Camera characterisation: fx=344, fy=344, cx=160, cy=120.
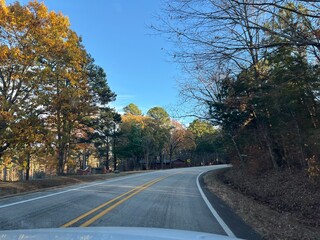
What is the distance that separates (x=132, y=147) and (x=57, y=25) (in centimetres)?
4882

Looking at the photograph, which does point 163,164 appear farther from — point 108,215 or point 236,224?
point 236,224

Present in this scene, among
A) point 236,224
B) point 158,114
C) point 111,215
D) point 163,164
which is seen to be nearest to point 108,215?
point 111,215

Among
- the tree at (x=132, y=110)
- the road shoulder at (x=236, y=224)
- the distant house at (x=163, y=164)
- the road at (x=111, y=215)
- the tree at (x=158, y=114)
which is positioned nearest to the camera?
the road shoulder at (x=236, y=224)

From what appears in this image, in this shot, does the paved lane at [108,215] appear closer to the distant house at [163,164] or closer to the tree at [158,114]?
the distant house at [163,164]

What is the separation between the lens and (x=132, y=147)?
6969 cm

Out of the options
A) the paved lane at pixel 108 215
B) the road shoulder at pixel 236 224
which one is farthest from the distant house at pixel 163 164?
the road shoulder at pixel 236 224

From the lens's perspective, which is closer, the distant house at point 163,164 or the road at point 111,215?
the road at point 111,215

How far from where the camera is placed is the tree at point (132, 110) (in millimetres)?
89625

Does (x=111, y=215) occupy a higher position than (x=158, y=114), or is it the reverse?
(x=158, y=114)

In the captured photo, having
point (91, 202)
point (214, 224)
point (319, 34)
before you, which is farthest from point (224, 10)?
point (91, 202)

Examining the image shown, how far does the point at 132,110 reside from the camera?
3536 inches

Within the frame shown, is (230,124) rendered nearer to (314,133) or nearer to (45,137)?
(314,133)

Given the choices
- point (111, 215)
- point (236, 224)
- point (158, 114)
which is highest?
point (158, 114)

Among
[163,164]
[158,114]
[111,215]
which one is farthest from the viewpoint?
[163,164]
